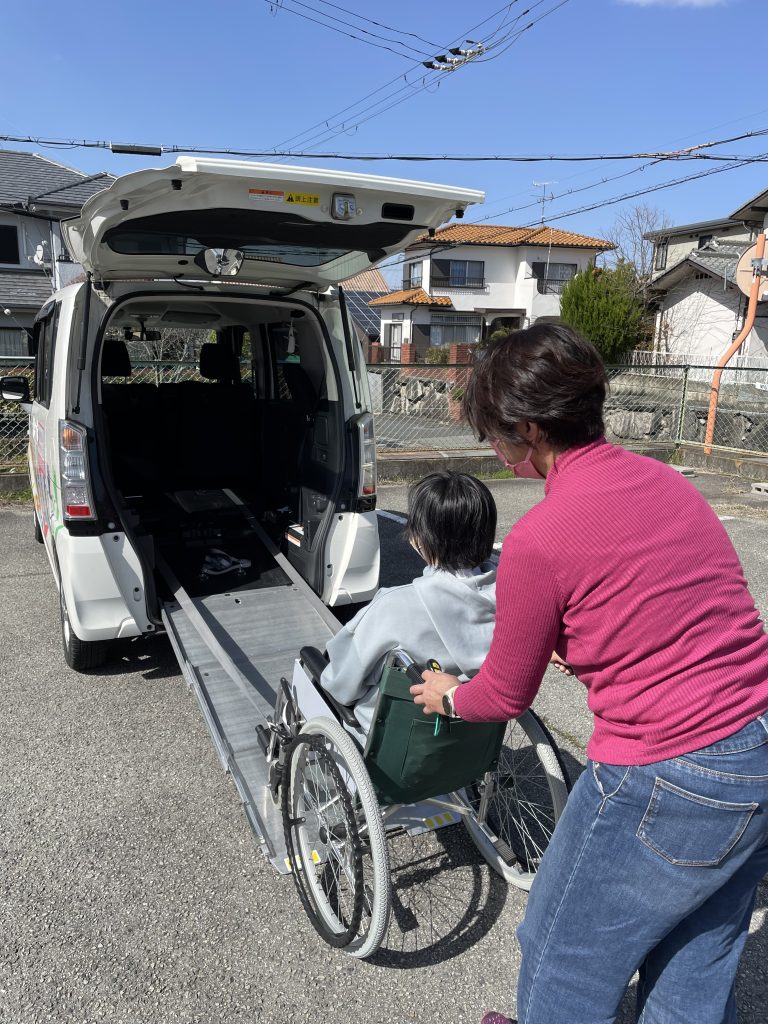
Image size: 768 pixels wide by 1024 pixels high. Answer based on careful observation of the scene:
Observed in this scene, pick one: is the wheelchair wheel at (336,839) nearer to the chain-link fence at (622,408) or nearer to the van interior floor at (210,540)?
the van interior floor at (210,540)

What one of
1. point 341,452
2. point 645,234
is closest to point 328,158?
point 341,452

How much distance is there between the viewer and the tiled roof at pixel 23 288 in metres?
18.8

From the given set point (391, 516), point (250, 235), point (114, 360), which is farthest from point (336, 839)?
point (391, 516)

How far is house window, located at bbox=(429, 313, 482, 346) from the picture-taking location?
3416 cm

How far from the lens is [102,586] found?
3375 millimetres

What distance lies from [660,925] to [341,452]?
3.01 meters

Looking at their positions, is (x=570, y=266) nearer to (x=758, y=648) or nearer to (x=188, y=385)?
(x=188, y=385)

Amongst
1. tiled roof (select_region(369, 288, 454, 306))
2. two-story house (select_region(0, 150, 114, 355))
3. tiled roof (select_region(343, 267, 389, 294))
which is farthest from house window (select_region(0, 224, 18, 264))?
tiled roof (select_region(343, 267, 389, 294))

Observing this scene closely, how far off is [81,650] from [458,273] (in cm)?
3363

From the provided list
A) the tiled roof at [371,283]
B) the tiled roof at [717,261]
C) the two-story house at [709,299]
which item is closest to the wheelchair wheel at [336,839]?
the two-story house at [709,299]

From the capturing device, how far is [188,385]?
16.9 feet

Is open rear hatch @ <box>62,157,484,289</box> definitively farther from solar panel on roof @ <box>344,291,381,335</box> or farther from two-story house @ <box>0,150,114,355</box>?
solar panel on roof @ <box>344,291,381,335</box>

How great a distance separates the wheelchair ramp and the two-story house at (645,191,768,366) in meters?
21.3

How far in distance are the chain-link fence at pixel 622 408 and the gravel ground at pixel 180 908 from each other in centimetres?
573
